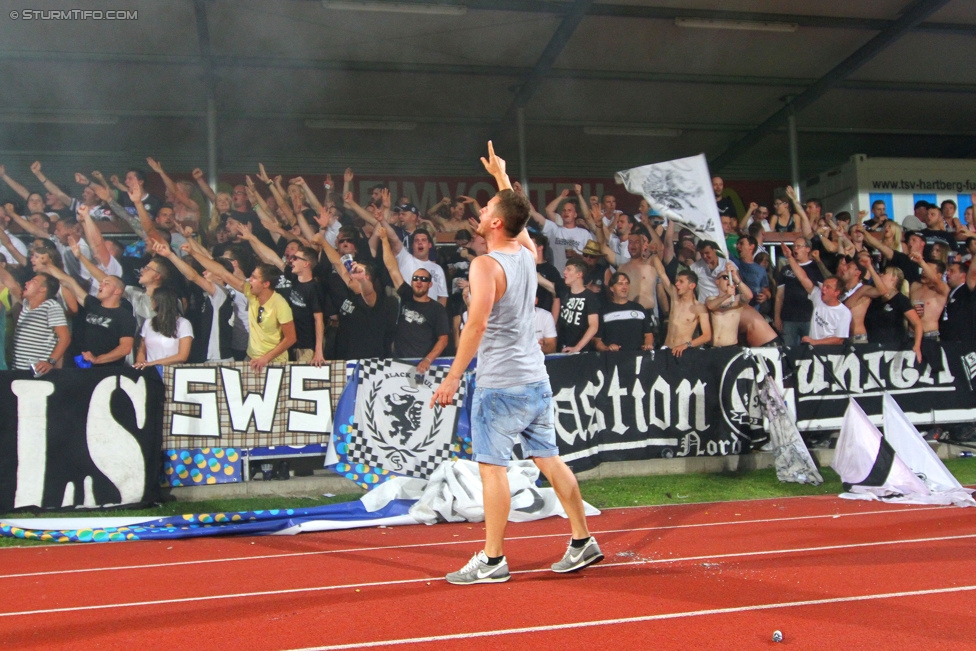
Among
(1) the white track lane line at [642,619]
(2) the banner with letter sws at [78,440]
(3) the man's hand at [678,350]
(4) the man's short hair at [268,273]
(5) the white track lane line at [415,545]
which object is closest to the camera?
(1) the white track lane line at [642,619]

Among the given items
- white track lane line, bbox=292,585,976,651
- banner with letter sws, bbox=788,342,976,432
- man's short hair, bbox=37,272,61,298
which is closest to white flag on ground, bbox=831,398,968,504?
banner with letter sws, bbox=788,342,976,432

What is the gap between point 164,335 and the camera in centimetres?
858

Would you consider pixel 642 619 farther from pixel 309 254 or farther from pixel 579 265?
pixel 309 254

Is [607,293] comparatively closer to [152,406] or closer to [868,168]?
[152,406]

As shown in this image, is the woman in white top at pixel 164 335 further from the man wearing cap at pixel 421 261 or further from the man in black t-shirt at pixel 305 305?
the man wearing cap at pixel 421 261

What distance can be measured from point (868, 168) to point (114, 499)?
15606 mm

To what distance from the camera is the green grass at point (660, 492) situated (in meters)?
7.72

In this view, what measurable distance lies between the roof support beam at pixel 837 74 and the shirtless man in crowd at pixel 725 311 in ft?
20.4

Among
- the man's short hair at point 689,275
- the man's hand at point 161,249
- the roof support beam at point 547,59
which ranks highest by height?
the roof support beam at point 547,59

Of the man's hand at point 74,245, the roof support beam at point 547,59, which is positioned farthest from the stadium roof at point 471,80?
the man's hand at point 74,245

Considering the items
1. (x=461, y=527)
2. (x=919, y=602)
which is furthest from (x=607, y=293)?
(x=919, y=602)

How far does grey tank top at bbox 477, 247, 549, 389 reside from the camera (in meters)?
4.40

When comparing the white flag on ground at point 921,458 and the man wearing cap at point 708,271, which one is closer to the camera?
the white flag on ground at point 921,458

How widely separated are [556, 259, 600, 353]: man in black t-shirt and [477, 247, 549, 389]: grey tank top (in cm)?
493
